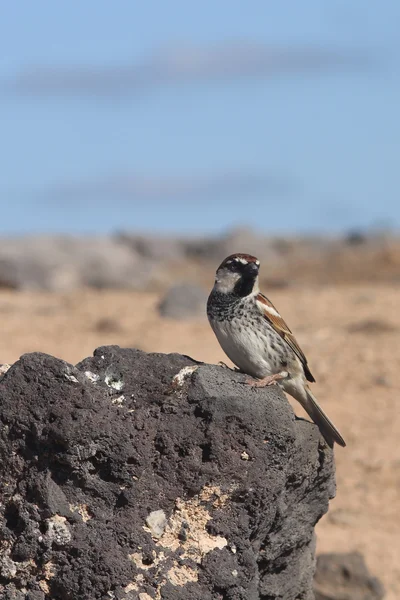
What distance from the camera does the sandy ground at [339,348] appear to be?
483 inches

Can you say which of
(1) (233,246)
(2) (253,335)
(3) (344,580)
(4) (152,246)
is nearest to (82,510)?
(2) (253,335)

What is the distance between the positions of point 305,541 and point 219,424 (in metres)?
1.40

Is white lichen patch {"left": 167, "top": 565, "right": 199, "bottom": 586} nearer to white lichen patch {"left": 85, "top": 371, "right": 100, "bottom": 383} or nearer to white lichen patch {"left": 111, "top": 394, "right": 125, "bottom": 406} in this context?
white lichen patch {"left": 111, "top": 394, "right": 125, "bottom": 406}

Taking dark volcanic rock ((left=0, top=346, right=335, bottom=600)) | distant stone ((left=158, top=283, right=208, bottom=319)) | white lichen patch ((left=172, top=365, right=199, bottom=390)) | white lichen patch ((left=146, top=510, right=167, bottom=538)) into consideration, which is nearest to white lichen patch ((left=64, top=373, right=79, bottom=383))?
dark volcanic rock ((left=0, top=346, right=335, bottom=600))

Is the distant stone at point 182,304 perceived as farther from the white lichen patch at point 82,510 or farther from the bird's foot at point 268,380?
the white lichen patch at point 82,510

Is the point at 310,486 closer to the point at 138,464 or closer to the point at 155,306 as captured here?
the point at 138,464

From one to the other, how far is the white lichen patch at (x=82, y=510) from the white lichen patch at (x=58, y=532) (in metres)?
0.09

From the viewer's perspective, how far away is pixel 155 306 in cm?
2062

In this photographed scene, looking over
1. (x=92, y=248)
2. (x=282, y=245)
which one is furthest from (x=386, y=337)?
(x=282, y=245)

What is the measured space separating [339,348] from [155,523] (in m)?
12.1

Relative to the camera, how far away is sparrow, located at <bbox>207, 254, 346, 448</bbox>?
715 cm

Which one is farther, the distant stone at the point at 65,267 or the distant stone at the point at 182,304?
the distant stone at the point at 65,267

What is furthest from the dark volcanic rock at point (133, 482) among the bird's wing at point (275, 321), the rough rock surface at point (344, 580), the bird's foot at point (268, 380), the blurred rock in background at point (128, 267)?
the blurred rock in background at point (128, 267)

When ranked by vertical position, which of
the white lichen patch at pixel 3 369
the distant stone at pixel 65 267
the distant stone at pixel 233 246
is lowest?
the white lichen patch at pixel 3 369
